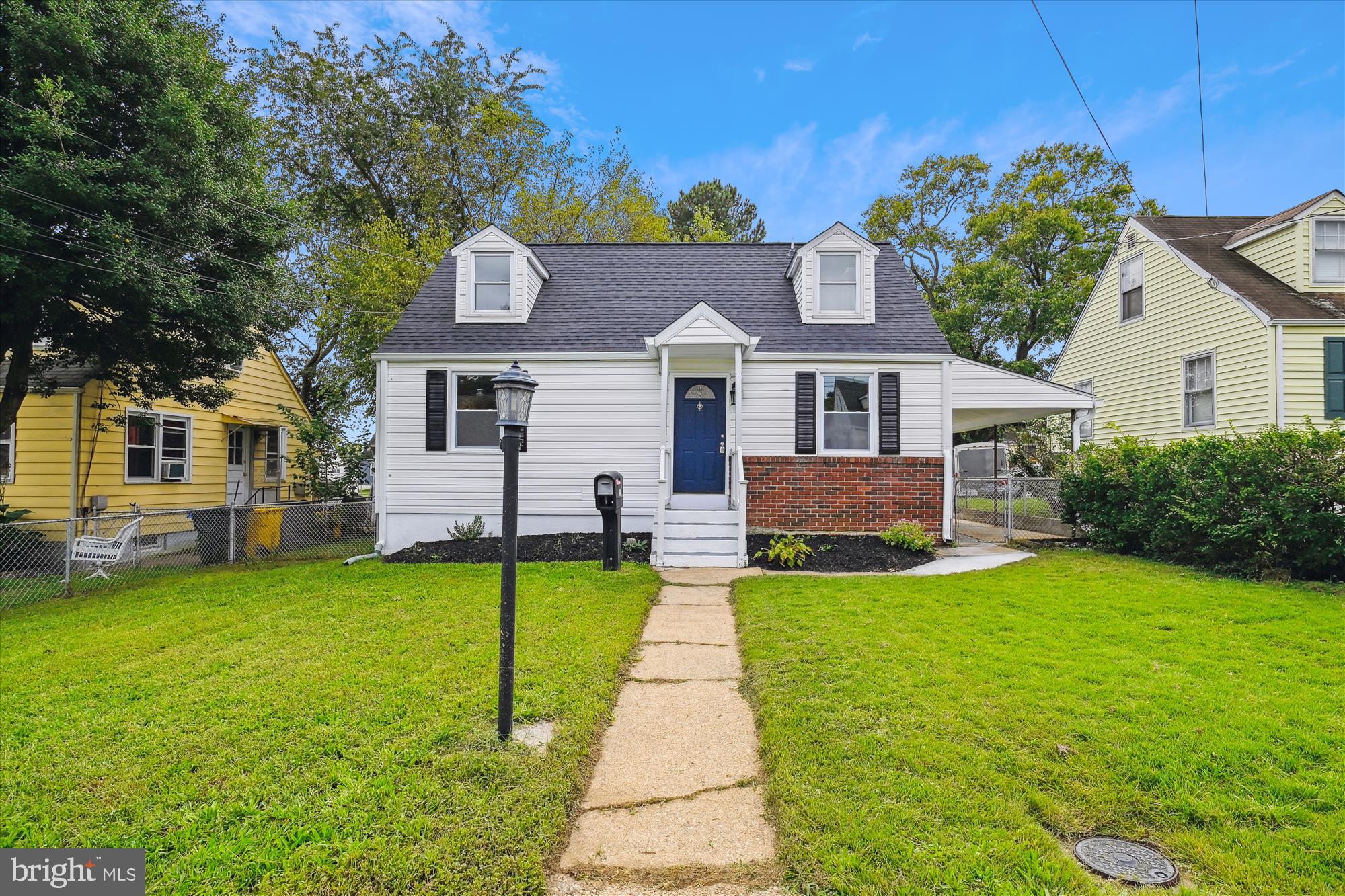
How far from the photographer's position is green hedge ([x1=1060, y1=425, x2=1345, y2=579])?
6.80 meters

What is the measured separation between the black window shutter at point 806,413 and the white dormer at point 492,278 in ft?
16.5

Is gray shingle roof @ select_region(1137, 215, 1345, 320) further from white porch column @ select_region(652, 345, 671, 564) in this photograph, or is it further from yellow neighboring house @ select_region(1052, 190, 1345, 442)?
white porch column @ select_region(652, 345, 671, 564)

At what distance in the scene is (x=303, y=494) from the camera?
1545cm

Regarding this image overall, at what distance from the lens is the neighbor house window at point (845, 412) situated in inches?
410

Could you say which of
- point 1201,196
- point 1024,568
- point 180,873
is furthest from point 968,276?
point 180,873

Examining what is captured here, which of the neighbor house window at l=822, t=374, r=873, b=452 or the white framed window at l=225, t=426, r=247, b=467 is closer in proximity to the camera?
the neighbor house window at l=822, t=374, r=873, b=452

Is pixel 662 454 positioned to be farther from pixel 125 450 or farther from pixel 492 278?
pixel 125 450

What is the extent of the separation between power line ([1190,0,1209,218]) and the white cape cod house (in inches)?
214

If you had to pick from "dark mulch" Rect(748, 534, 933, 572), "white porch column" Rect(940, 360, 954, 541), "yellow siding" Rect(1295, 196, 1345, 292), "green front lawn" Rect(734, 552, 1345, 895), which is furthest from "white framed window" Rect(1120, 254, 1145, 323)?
"green front lawn" Rect(734, 552, 1345, 895)

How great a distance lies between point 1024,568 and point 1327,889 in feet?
21.0

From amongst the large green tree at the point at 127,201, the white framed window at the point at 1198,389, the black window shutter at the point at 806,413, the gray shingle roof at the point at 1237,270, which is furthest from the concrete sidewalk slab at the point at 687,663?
the white framed window at the point at 1198,389

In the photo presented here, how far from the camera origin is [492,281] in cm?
1112

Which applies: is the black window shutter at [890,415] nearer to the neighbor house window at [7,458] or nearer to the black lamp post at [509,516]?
the black lamp post at [509,516]

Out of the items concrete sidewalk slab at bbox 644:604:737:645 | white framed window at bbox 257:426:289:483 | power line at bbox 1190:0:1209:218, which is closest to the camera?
concrete sidewalk slab at bbox 644:604:737:645
